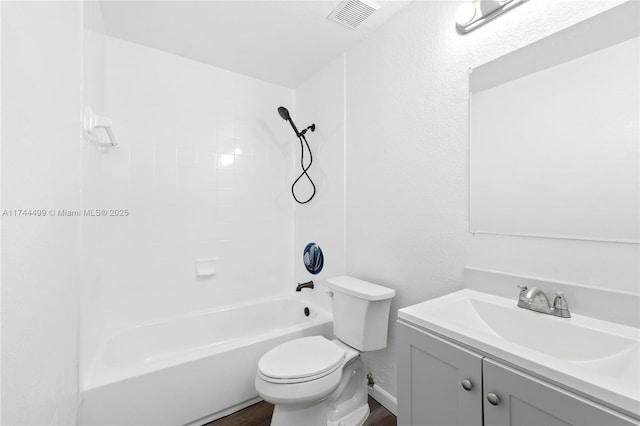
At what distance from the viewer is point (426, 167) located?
1.47m

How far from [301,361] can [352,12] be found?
1987 mm

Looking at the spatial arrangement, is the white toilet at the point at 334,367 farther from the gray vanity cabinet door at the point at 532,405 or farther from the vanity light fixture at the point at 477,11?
the vanity light fixture at the point at 477,11

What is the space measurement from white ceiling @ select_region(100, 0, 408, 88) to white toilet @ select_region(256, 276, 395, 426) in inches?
64.5

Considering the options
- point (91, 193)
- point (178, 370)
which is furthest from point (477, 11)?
point (178, 370)

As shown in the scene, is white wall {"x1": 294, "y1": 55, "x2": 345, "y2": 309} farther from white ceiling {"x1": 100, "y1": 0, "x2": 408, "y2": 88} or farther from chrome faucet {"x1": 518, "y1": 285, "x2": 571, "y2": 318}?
chrome faucet {"x1": 518, "y1": 285, "x2": 571, "y2": 318}

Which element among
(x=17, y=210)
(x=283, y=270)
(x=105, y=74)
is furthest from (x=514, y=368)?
(x=105, y=74)

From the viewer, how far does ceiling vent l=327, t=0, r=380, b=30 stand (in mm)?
1530

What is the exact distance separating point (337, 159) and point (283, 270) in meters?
1.20

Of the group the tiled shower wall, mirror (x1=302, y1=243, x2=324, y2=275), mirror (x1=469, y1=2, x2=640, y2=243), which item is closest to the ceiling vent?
mirror (x1=469, y1=2, x2=640, y2=243)

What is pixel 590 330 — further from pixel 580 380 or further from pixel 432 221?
pixel 432 221

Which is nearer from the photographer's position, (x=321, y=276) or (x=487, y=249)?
(x=487, y=249)

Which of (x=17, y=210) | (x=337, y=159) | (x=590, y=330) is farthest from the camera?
(x=337, y=159)

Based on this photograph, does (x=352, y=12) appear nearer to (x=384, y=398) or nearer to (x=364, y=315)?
(x=364, y=315)

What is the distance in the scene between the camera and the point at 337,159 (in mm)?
2082
